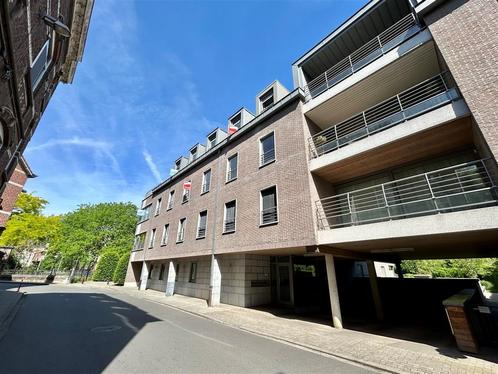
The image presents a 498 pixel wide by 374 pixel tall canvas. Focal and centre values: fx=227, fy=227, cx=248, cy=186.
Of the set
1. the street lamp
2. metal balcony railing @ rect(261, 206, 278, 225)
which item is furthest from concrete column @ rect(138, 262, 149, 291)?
the street lamp

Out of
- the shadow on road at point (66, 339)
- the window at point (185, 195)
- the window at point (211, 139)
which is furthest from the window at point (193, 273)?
the window at point (211, 139)

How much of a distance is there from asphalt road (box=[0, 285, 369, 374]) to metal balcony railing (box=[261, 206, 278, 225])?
4711 millimetres

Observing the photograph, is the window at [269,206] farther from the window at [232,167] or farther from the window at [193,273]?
the window at [193,273]

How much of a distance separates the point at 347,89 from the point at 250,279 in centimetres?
1089

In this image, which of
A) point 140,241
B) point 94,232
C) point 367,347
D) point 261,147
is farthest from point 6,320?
point 94,232

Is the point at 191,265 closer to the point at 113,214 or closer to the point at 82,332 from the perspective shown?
the point at 82,332

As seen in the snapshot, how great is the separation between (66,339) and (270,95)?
545 inches

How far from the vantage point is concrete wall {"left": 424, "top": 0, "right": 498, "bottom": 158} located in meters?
5.73

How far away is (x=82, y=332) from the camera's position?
277 inches

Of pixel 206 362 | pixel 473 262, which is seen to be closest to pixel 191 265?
pixel 206 362

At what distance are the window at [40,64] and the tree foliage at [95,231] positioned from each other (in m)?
32.9

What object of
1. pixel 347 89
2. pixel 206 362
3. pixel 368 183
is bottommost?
pixel 206 362

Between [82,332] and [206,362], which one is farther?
[82,332]

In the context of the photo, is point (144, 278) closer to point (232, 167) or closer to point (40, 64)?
point (232, 167)
